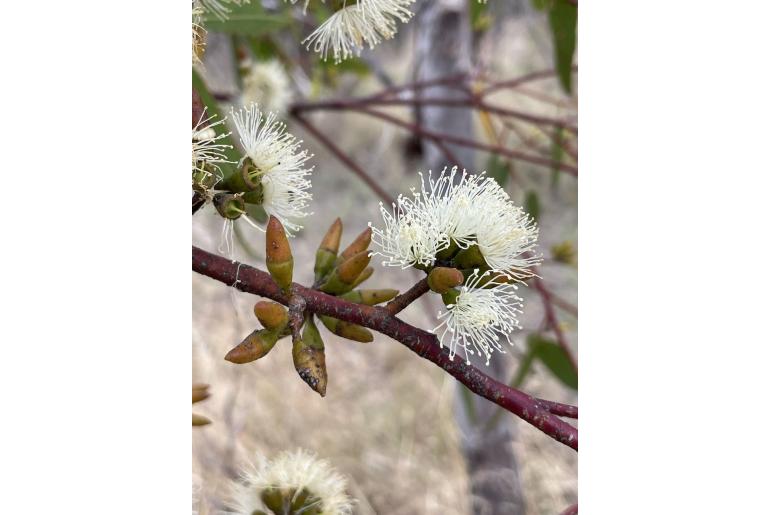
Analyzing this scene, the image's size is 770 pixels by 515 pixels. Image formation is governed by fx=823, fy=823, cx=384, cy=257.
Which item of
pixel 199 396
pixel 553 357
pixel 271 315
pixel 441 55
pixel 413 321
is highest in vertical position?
pixel 441 55

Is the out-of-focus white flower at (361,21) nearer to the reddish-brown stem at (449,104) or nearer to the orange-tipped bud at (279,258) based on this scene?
the orange-tipped bud at (279,258)

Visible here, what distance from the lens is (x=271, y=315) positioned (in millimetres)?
404

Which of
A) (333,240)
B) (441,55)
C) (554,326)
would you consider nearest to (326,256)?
(333,240)

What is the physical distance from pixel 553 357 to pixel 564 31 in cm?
36

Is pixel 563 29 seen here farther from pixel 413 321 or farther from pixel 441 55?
pixel 413 321

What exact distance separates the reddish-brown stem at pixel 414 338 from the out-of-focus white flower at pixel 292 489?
0.55ft

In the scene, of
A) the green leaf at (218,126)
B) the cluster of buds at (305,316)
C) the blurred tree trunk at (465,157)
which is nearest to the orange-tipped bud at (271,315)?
the cluster of buds at (305,316)

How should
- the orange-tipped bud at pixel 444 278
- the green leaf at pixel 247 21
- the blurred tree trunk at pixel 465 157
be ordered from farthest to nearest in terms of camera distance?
the blurred tree trunk at pixel 465 157 → the green leaf at pixel 247 21 → the orange-tipped bud at pixel 444 278

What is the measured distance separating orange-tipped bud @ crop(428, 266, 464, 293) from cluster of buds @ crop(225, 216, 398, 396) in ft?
0.12

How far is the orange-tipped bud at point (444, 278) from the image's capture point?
15.5 inches

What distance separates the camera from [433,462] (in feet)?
6.15

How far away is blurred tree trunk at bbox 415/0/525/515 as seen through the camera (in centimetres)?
148
